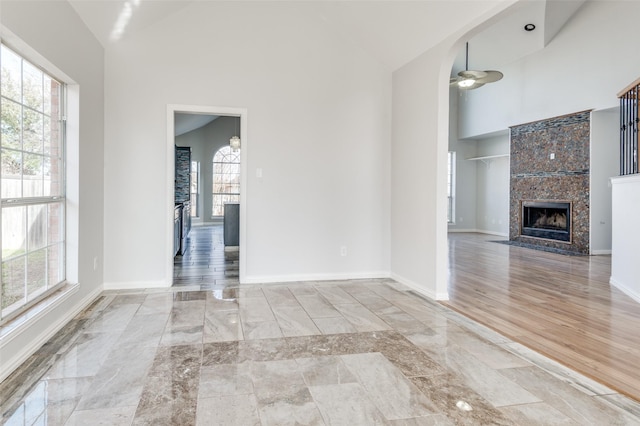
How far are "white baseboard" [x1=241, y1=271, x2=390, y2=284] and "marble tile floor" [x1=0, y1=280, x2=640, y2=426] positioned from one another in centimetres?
→ 105

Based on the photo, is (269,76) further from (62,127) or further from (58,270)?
(58,270)

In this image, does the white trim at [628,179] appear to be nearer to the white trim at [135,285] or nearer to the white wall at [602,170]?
the white wall at [602,170]

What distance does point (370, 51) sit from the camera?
4617 millimetres

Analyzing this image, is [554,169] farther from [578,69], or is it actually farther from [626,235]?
[626,235]

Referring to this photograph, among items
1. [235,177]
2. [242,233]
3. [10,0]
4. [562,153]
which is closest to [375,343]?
[242,233]

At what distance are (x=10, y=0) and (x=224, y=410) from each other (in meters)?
2.40

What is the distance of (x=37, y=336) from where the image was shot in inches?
98.3

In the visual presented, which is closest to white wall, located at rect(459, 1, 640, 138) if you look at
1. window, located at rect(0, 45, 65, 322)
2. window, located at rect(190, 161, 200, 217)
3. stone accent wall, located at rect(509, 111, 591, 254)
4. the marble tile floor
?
stone accent wall, located at rect(509, 111, 591, 254)

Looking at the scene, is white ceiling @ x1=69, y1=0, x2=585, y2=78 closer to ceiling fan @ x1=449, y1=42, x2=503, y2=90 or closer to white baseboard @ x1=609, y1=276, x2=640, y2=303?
ceiling fan @ x1=449, y1=42, x2=503, y2=90

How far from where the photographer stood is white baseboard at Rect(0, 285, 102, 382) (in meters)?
2.12

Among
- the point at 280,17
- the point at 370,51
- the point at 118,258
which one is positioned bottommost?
the point at 118,258

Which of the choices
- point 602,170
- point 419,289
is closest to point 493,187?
point 602,170

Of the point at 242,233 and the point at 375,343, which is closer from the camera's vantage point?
the point at 375,343

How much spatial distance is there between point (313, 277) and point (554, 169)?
5828mm
